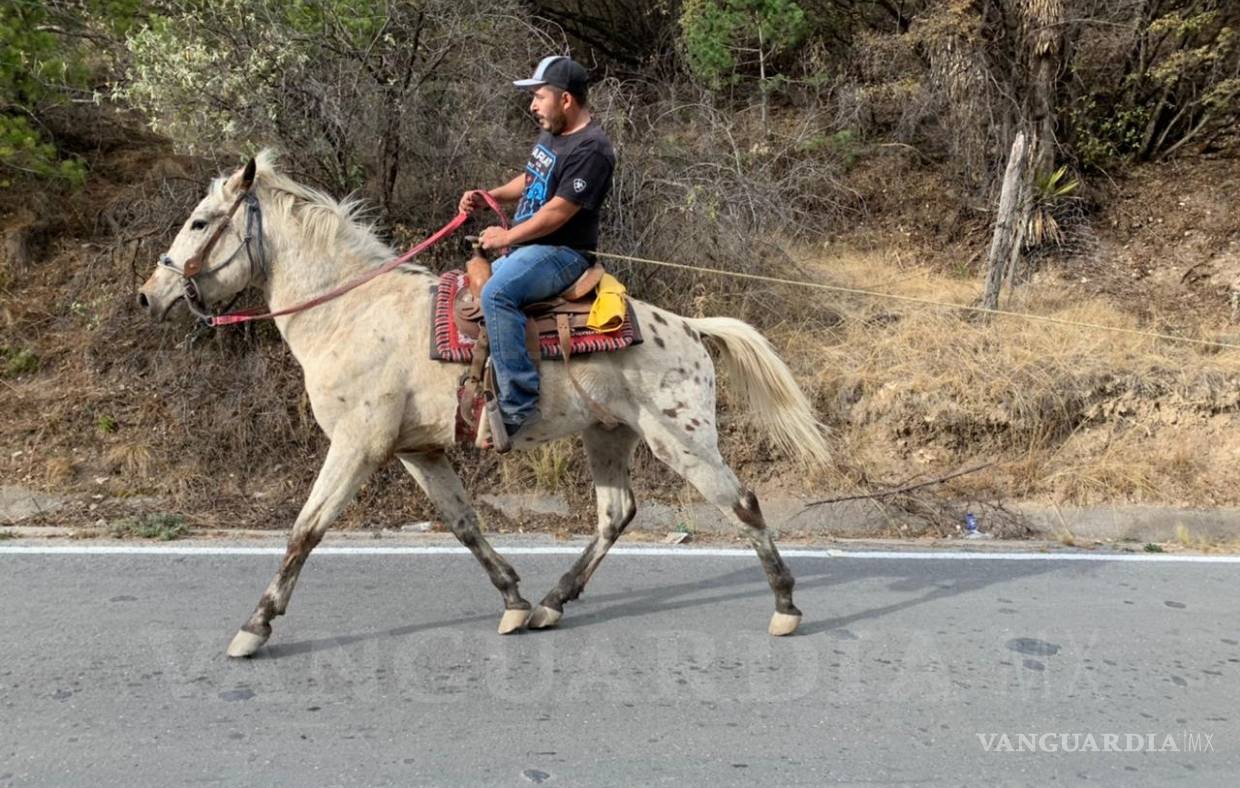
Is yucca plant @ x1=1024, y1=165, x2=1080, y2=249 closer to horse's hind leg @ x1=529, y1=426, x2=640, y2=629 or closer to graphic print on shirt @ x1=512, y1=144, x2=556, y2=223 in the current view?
horse's hind leg @ x1=529, y1=426, x2=640, y2=629

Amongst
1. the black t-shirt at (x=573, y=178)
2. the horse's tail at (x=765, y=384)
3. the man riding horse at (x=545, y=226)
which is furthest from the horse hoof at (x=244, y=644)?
the horse's tail at (x=765, y=384)

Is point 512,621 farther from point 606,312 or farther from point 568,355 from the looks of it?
point 606,312

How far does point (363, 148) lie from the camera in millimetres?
8586

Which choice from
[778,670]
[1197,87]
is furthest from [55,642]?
[1197,87]

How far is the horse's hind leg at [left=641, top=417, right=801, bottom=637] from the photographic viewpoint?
482 centimetres

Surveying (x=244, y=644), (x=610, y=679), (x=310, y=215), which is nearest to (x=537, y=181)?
(x=310, y=215)

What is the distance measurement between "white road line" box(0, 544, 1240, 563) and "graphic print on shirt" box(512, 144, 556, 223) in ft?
8.04

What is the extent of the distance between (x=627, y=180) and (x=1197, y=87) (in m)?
8.50

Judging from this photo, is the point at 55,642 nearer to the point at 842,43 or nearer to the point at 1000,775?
the point at 1000,775

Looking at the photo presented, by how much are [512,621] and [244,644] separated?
1.25 m

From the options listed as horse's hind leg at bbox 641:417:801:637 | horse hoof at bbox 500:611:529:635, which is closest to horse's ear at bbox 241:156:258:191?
horse's hind leg at bbox 641:417:801:637

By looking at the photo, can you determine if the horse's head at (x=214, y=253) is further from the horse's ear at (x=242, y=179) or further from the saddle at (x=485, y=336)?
the saddle at (x=485, y=336)

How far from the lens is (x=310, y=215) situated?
4777 mm

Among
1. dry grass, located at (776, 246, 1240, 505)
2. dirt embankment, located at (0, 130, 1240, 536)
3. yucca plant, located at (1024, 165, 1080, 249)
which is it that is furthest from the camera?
yucca plant, located at (1024, 165, 1080, 249)
